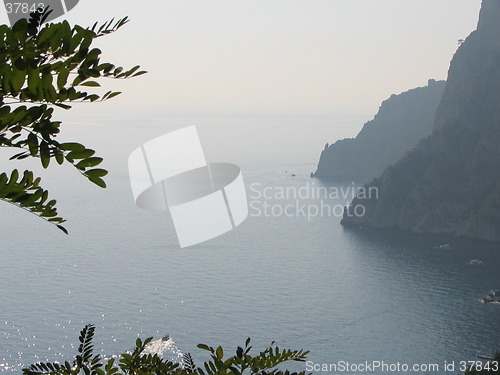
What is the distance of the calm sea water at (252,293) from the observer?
293 ft

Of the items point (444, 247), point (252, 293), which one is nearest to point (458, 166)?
point (444, 247)

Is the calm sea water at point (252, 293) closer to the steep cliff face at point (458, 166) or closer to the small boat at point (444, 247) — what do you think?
the small boat at point (444, 247)

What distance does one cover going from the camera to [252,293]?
110m

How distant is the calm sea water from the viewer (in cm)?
8919

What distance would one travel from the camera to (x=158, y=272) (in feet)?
407

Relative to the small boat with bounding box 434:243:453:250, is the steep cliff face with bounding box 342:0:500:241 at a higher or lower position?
higher

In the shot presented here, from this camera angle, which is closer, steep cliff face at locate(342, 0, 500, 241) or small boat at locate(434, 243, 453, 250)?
small boat at locate(434, 243, 453, 250)

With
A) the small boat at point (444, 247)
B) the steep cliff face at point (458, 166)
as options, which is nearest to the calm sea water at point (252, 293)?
the small boat at point (444, 247)

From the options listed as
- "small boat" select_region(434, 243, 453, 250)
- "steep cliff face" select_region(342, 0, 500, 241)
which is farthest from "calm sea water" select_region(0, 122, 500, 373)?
"steep cliff face" select_region(342, 0, 500, 241)

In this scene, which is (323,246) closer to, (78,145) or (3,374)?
(3,374)

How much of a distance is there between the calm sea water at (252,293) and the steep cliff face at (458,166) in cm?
1496

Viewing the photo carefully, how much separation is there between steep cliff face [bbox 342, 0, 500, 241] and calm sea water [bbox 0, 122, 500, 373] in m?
15.0

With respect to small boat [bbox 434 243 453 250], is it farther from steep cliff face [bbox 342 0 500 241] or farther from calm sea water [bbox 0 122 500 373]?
steep cliff face [bbox 342 0 500 241]

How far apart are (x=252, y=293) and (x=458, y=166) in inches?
4061
